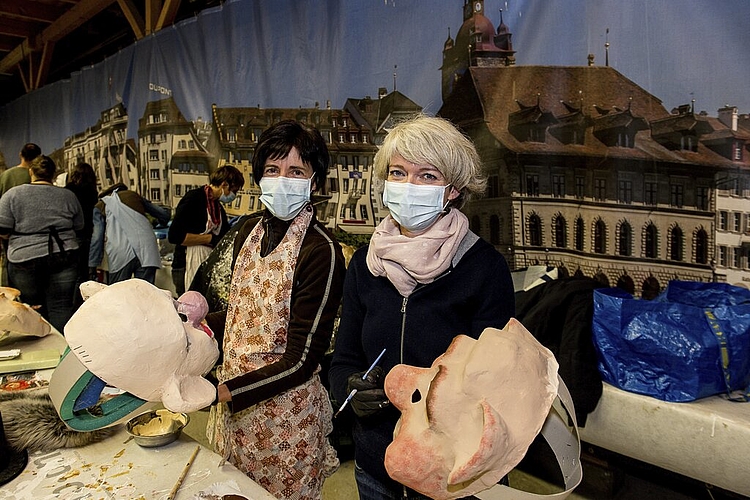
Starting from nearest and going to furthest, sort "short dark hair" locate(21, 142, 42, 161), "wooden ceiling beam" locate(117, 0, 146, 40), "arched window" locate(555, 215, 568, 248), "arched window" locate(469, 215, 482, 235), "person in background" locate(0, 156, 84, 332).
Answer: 1. "arched window" locate(555, 215, 568, 248)
2. "arched window" locate(469, 215, 482, 235)
3. "person in background" locate(0, 156, 84, 332)
4. "short dark hair" locate(21, 142, 42, 161)
5. "wooden ceiling beam" locate(117, 0, 146, 40)

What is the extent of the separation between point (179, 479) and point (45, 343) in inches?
55.1

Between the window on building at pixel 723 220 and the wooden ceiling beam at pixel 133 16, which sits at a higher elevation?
the wooden ceiling beam at pixel 133 16

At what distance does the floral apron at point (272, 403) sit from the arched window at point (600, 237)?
4.46ft

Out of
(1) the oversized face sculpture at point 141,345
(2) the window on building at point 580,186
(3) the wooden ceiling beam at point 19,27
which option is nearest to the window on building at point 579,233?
(2) the window on building at point 580,186

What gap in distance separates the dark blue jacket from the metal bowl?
→ 20.1 inches

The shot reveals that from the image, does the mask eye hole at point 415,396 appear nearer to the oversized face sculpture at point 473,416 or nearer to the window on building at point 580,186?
the oversized face sculpture at point 473,416

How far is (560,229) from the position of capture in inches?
96.3

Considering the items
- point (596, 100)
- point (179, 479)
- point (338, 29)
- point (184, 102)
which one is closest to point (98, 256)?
point (184, 102)

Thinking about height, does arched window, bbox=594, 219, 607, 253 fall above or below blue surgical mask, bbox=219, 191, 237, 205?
below

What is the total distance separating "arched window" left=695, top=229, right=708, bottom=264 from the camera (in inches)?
81.0

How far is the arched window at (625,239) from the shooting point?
7.39 feet

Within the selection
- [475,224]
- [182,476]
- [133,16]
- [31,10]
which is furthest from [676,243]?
[31,10]

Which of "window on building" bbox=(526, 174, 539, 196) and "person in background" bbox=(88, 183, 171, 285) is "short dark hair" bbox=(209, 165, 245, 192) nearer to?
"person in background" bbox=(88, 183, 171, 285)

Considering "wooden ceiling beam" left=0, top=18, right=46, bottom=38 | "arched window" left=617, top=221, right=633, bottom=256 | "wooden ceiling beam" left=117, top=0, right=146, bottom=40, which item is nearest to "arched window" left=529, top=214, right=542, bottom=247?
"arched window" left=617, top=221, right=633, bottom=256
